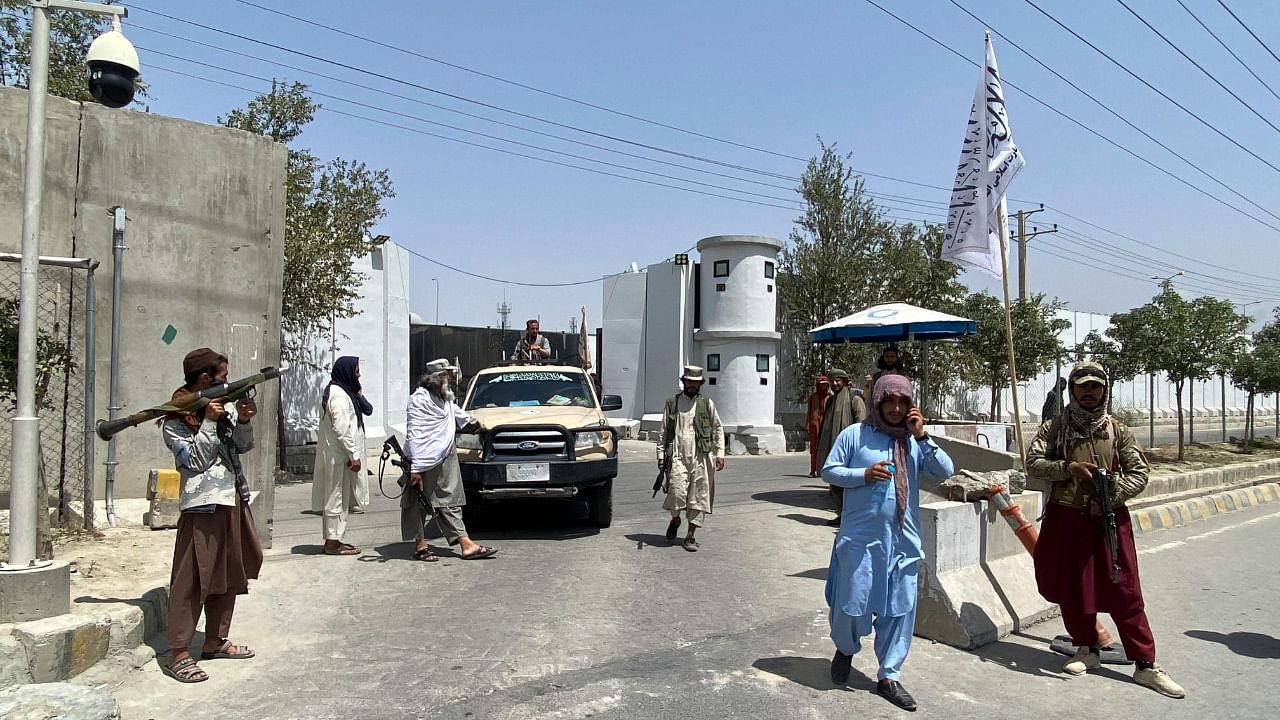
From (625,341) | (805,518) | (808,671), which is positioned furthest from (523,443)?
(625,341)

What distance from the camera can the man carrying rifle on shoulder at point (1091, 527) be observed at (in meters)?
4.88

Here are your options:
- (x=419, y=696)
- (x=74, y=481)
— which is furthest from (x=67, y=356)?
(x=419, y=696)

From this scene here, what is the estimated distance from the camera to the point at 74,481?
8336 mm

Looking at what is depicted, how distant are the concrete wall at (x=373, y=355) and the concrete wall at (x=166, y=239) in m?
7.21

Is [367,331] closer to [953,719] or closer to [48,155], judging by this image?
[48,155]

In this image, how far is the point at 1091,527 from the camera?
503 centimetres

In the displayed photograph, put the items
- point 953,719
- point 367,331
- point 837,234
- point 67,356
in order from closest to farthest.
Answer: point 953,719 < point 67,356 < point 367,331 < point 837,234

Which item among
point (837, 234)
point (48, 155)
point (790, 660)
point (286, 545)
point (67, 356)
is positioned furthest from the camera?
point (837, 234)

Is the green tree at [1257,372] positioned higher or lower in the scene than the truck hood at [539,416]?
higher

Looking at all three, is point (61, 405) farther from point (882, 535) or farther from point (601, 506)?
point (882, 535)

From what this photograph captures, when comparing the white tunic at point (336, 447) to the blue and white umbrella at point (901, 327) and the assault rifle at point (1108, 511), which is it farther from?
the blue and white umbrella at point (901, 327)

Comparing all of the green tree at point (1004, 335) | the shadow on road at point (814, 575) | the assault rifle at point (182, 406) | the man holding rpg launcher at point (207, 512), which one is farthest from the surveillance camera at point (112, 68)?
the green tree at point (1004, 335)

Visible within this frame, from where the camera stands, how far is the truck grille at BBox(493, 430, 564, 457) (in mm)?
8609

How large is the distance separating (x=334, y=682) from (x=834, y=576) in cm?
277
